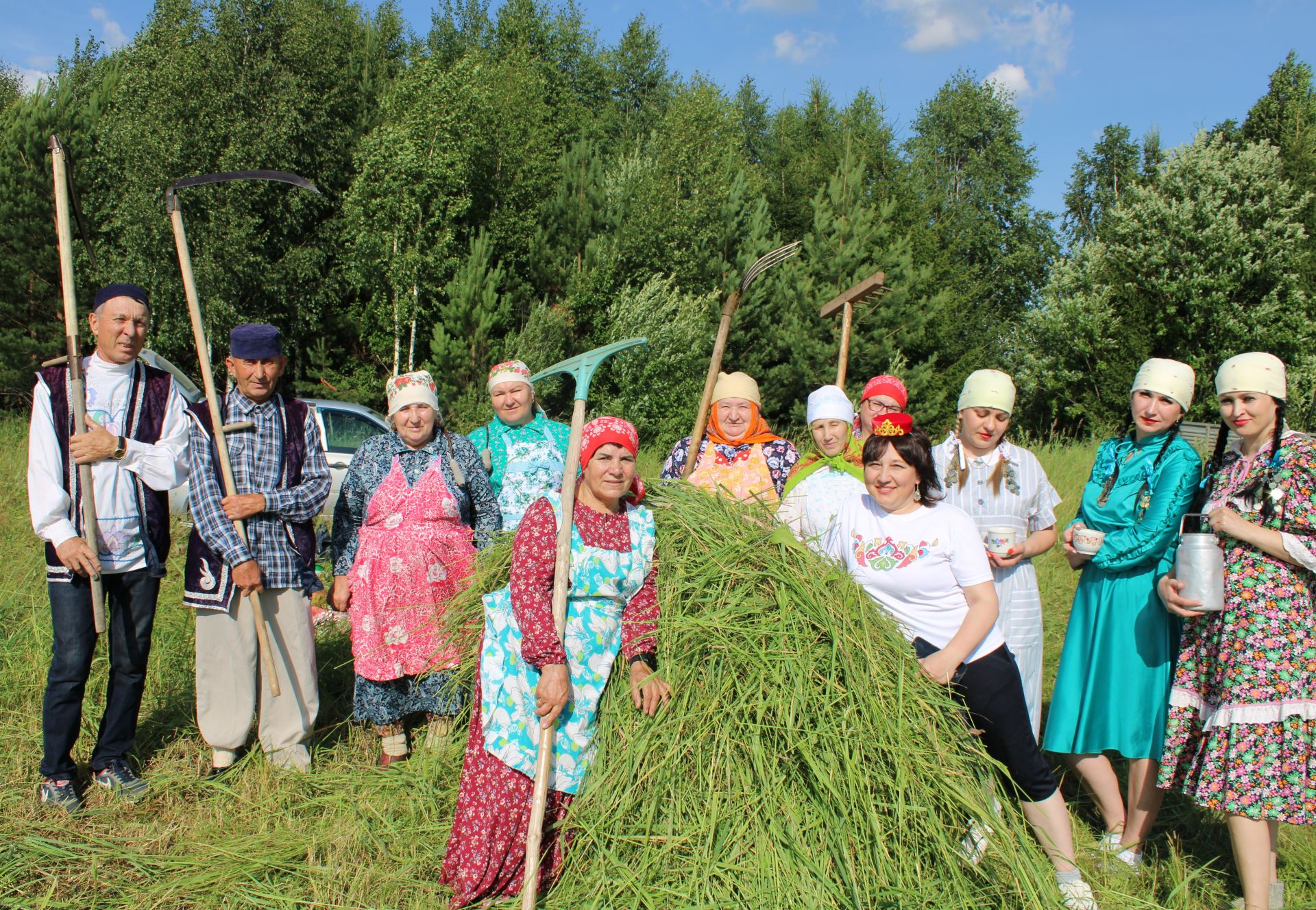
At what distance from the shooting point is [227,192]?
47.9ft

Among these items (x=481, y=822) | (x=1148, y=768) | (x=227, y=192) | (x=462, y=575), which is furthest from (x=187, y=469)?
(x=227, y=192)

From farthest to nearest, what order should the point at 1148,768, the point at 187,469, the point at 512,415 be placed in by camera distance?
1. the point at 512,415
2. the point at 187,469
3. the point at 1148,768

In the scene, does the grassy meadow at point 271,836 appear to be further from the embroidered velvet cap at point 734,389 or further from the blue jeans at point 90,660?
the embroidered velvet cap at point 734,389

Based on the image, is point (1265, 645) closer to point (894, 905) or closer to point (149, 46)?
point (894, 905)

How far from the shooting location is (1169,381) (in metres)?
2.96

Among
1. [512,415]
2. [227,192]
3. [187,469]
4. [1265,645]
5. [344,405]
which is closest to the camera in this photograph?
[1265,645]

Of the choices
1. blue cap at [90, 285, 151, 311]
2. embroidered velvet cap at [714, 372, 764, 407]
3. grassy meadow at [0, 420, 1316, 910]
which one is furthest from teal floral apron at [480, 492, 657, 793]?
blue cap at [90, 285, 151, 311]


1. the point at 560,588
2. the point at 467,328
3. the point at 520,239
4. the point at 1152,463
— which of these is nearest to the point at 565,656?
the point at 560,588

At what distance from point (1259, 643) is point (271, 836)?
3.19m

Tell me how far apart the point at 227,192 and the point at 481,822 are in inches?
588

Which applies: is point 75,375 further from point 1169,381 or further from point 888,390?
point 1169,381

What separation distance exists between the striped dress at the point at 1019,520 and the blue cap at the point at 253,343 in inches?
107

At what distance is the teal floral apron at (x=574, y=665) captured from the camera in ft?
8.23

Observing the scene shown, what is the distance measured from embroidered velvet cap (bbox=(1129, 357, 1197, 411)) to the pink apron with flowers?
2.54 meters
